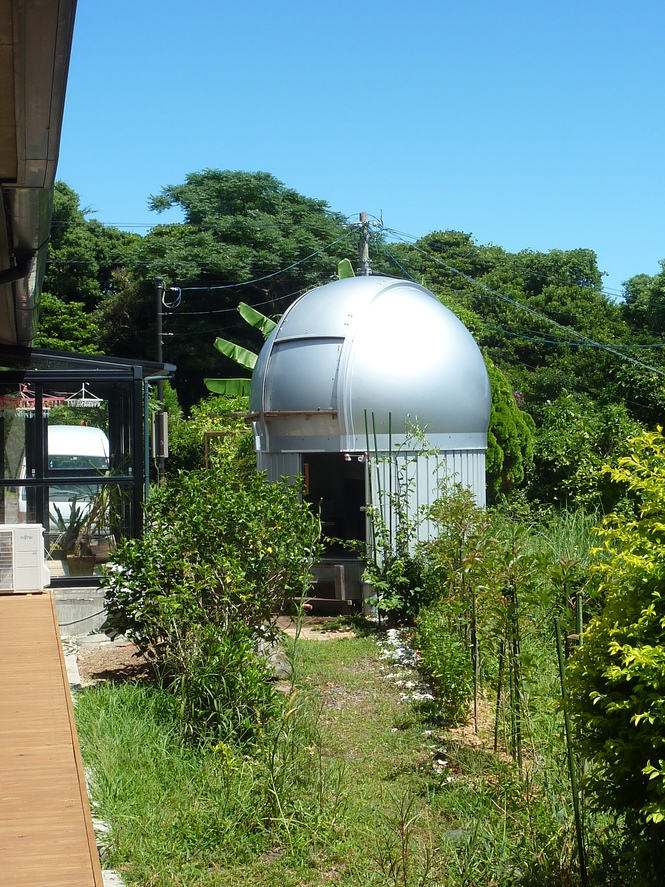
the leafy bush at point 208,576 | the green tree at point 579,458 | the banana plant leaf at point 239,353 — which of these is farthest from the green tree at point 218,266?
the leafy bush at point 208,576

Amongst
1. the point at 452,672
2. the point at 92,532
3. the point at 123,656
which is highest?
the point at 92,532

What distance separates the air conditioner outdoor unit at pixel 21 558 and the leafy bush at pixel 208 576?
171cm

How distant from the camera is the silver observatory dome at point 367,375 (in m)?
10.7

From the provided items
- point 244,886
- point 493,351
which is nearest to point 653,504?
point 244,886

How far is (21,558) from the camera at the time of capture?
859 cm

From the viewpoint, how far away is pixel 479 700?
Answer: 6738 millimetres

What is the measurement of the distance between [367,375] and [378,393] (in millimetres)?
259

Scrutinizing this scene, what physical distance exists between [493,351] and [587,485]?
26.7 meters

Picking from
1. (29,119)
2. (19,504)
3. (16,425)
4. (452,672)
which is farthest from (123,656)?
(29,119)

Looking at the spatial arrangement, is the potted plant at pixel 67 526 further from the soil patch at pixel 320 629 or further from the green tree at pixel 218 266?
the green tree at pixel 218 266

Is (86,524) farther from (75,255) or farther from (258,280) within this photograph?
(75,255)

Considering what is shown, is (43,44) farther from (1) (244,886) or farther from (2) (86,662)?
(2) (86,662)

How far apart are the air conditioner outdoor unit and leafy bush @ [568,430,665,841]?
638 cm

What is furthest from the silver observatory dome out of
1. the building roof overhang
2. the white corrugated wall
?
the building roof overhang
